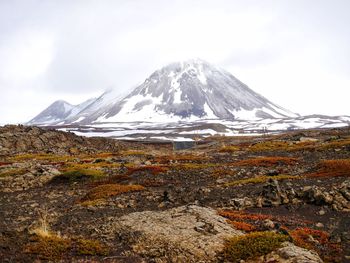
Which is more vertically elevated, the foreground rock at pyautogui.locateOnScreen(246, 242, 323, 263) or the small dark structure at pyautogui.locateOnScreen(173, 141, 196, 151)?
the foreground rock at pyautogui.locateOnScreen(246, 242, 323, 263)

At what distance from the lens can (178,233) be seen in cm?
1716

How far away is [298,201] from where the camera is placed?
2581 cm

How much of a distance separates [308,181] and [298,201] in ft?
26.2

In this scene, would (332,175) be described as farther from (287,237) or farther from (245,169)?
(287,237)

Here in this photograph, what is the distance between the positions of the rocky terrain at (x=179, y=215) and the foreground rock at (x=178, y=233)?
0.14ft

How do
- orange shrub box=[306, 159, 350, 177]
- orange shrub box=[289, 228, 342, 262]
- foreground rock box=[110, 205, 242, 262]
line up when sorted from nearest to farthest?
foreground rock box=[110, 205, 242, 262] → orange shrub box=[289, 228, 342, 262] → orange shrub box=[306, 159, 350, 177]

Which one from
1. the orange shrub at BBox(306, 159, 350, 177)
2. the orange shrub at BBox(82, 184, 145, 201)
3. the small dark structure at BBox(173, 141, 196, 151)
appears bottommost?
the small dark structure at BBox(173, 141, 196, 151)

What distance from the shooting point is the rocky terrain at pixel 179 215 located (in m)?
15.6

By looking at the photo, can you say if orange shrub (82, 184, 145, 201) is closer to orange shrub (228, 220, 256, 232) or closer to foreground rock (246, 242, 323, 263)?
orange shrub (228, 220, 256, 232)

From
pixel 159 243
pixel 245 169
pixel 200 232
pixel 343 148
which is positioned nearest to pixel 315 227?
pixel 200 232

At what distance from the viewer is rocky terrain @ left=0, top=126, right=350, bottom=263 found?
15602mm

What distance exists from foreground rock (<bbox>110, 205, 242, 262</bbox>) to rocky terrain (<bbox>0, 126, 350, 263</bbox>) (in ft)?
0.14

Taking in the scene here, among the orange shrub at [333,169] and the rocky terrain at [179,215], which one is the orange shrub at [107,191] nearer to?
the rocky terrain at [179,215]

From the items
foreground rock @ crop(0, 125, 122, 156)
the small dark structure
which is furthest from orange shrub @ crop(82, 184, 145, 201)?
the small dark structure
